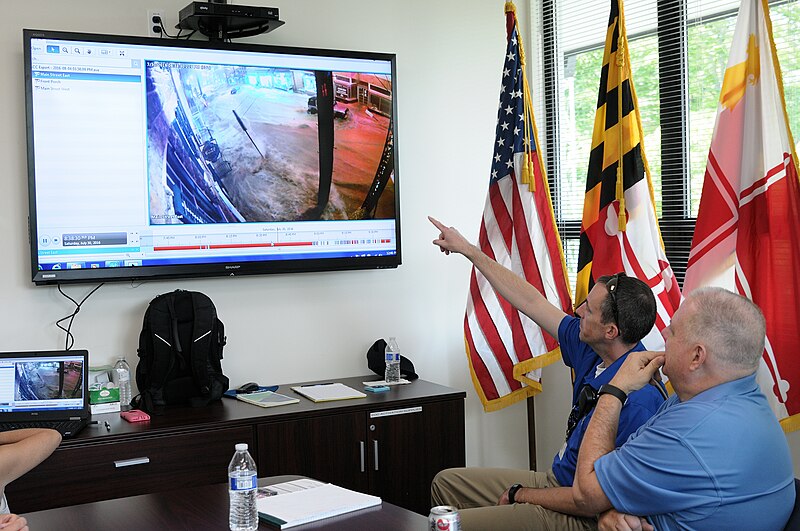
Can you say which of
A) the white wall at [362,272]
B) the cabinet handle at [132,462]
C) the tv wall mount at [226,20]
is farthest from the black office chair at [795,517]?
the tv wall mount at [226,20]

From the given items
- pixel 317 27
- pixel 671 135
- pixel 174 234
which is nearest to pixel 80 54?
pixel 174 234

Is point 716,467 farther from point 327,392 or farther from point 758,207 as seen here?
point 327,392

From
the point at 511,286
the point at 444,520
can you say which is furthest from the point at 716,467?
the point at 511,286

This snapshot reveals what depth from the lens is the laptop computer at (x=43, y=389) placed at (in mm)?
3383

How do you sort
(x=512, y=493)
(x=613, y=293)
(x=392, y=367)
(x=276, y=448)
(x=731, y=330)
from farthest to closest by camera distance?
(x=392, y=367)
(x=276, y=448)
(x=512, y=493)
(x=613, y=293)
(x=731, y=330)

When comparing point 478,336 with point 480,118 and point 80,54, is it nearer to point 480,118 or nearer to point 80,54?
point 480,118

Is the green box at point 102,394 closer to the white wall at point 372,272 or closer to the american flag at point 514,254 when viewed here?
the white wall at point 372,272

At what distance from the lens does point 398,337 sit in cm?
447

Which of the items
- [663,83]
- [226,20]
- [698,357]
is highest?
[226,20]

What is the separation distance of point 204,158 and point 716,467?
252 centimetres

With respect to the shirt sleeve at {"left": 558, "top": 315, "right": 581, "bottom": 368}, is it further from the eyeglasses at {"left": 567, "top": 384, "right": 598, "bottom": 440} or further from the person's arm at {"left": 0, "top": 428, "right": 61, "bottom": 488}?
the person's arm at {"left": 0, "top": 428, "right": 61, "bottom": 488}

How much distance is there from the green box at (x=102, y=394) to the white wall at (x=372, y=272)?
0.67 feet

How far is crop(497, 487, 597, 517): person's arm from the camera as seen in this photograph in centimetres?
281

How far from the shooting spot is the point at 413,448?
391 centimetres
